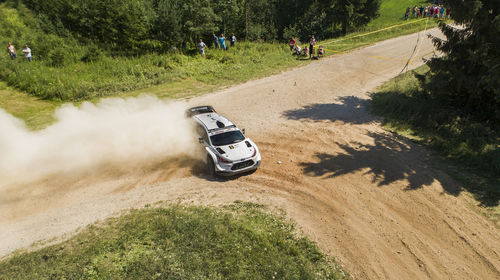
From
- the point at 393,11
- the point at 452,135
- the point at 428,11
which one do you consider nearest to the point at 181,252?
the point at 452,135

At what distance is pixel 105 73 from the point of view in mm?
23172

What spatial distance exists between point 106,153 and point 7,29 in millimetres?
25818

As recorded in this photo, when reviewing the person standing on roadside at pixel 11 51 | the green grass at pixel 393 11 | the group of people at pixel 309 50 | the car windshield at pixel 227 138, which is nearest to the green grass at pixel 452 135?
the car windshield at pixel 227 138

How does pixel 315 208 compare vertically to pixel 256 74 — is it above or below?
below

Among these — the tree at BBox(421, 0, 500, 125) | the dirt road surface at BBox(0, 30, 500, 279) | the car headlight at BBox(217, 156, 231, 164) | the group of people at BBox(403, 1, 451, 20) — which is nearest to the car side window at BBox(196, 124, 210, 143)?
the car headlight at BBox(217, 156, 231, 164)

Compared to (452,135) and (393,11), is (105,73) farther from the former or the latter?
(393,11)

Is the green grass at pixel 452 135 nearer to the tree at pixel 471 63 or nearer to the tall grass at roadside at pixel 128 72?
the tree at pixel 471 63

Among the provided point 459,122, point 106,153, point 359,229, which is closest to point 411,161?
point 459,122

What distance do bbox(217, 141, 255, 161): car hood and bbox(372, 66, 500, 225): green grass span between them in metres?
8.67

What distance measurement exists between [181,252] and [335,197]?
611 centimetres

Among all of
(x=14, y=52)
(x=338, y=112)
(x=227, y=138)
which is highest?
(x=14, y=52)

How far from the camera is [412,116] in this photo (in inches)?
639

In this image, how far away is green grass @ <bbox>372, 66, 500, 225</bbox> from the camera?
1116 centimetres

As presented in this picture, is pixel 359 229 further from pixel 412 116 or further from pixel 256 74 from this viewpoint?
pixel 256 74
